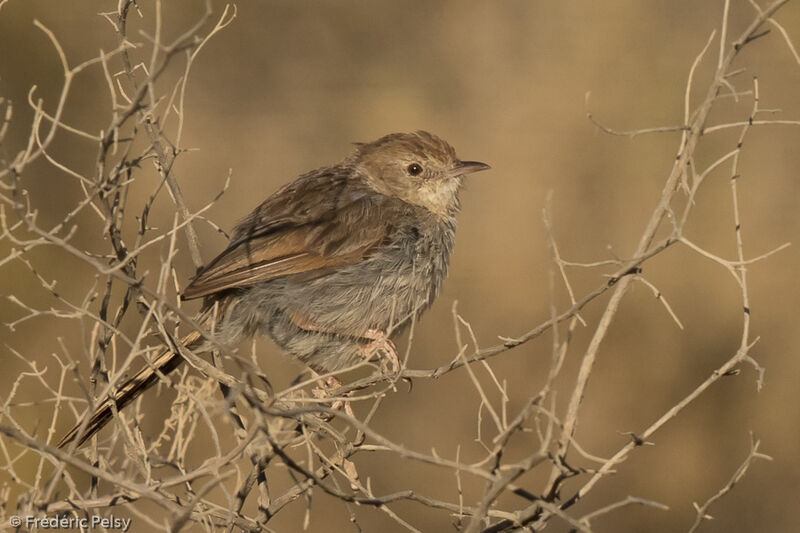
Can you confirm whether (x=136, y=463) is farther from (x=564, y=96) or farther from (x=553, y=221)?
(x=564, y=96)

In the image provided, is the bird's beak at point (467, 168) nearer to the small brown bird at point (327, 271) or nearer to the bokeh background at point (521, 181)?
the small brown bird at point (327, 271)

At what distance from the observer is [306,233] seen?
5570mm

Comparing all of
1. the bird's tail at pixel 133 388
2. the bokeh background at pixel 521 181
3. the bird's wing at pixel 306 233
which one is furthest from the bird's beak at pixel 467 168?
the bokeh background at pixel 521 181

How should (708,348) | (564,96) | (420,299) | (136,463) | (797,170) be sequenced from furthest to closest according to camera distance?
(564,96)
(797,170)
(708,348)
(420,299)
(136,463)

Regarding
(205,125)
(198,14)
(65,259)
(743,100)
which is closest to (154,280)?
(65,259)

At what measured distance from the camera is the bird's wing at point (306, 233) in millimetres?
5293

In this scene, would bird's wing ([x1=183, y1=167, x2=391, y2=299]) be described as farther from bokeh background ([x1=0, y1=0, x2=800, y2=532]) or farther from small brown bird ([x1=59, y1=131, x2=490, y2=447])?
bokeh background ([x1=0, y1=0, x2=800, y2=532])

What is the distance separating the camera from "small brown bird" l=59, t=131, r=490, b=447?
5352 mm

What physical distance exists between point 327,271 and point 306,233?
25cm

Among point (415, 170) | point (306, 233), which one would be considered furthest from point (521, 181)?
point (306, 233)

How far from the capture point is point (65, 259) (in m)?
9.27

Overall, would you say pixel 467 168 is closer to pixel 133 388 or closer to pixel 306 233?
pixel 306 233

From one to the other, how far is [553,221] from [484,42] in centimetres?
250

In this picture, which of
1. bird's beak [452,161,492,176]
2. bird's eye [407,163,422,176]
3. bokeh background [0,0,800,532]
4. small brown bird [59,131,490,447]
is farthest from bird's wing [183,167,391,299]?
bokeh background [0,0,800,532]
